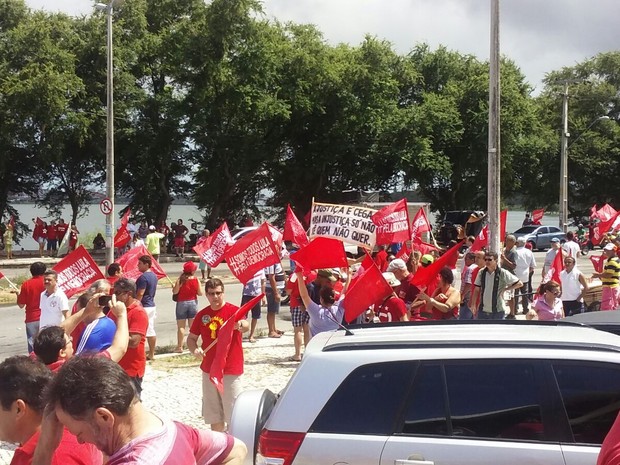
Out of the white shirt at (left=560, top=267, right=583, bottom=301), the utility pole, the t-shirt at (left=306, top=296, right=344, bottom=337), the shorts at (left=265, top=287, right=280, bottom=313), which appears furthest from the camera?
the utility pole

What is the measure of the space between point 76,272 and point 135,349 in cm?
386

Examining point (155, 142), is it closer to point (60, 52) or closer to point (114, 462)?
point (60, 52)

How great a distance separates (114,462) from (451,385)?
2190 mm

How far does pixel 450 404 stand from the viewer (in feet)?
13.4

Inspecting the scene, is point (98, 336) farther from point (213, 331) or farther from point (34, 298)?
point (34, 298)

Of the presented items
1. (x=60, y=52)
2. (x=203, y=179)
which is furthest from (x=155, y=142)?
(x=60, y=52)

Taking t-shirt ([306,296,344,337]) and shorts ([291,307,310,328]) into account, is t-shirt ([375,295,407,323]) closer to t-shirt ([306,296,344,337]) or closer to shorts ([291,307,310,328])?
t-shirt ([306,296,344,337])

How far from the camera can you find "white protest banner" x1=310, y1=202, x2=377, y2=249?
1134 cm

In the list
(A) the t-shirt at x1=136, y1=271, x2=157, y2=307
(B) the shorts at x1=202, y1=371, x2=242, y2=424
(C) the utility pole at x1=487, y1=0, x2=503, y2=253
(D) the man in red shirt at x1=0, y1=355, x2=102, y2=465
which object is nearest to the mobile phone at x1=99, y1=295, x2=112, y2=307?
(B) the shorts at x1=202, y1=371, x2=242, y2=424

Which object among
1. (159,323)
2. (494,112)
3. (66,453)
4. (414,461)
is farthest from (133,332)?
(494,112)

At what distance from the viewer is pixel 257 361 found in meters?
11.5

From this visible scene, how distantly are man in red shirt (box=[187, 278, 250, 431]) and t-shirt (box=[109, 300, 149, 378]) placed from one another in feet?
1.69

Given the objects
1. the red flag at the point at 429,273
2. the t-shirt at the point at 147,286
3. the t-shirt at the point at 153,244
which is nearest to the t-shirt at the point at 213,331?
the red flag at the point at 429,273

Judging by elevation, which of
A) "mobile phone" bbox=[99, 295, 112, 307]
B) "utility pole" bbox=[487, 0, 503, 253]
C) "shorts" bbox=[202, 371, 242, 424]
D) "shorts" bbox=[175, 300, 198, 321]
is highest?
"utility pole" bbox=[487, 0, 503, 253]
